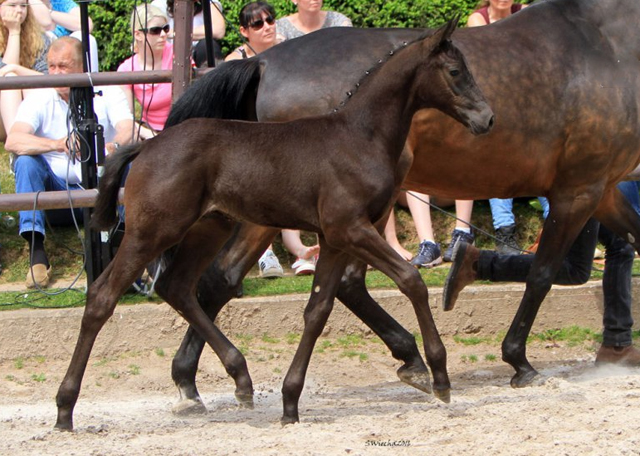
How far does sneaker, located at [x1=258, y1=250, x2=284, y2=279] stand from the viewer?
24.0 feet

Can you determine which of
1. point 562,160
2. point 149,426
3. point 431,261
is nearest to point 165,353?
point 149,426

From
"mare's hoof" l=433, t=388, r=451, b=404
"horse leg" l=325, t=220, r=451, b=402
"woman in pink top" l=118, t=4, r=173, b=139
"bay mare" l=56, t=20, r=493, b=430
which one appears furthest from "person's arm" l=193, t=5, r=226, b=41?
"mare's hoof" l=433, t=388, r=451, b=404

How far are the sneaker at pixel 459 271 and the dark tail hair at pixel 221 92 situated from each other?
154cm

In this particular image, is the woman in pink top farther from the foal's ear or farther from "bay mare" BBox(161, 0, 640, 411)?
the foal's ear

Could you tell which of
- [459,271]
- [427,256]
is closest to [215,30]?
[427,256]

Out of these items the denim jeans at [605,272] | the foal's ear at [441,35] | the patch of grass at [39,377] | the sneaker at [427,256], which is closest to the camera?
the foal's ear at [441,35]

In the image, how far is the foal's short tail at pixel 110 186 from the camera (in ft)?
15.8

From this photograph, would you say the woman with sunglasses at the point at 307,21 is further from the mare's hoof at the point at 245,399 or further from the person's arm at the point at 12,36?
the mare's hoof at the point at 245,399

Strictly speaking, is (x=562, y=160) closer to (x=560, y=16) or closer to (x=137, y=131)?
(x=560, y=16)

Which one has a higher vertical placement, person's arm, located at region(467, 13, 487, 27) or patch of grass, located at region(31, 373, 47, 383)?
person's arm, located at region(467, 13, 487, 27)

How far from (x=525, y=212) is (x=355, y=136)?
3921 mm

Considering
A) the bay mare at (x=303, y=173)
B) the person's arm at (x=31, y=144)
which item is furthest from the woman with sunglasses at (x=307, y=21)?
A: the bay mare at (x=303, y=173)

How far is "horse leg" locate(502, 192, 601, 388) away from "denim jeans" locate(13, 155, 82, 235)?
317 centimetres

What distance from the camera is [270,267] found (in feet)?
24.0
